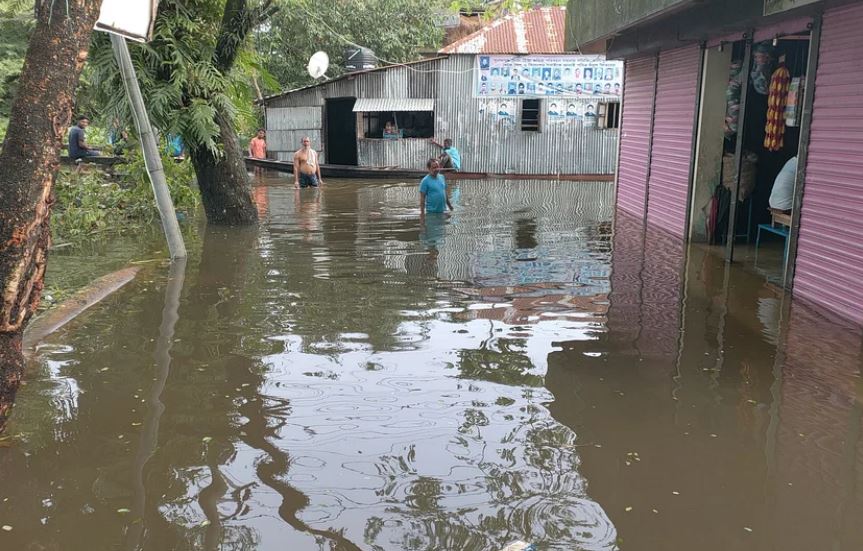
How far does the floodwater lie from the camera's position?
3621 millimetres

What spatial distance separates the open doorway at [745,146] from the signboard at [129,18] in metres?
7.10

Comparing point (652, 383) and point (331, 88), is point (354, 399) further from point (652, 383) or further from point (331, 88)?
point (331, 88)

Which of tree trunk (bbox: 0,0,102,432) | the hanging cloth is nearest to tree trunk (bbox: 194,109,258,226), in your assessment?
the hanging cloth

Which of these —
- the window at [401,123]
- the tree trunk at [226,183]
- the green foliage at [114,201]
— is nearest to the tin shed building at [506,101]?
the window at [401,123]

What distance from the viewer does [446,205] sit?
15000 mm

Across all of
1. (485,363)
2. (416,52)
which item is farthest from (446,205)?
(416,52)

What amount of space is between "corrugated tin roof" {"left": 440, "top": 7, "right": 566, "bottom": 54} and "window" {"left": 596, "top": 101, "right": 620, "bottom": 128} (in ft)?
7.36

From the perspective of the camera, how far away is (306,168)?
65.4ft

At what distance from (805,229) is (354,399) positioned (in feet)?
17.3

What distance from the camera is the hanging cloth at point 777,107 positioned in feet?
31.5

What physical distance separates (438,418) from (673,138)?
888cm

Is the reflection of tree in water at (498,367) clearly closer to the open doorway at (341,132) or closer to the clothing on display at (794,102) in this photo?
the clothing on display at (794,102)

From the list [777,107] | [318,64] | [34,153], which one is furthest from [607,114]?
[34,153]

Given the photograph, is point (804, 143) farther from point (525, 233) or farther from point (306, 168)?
point (306, 168)
